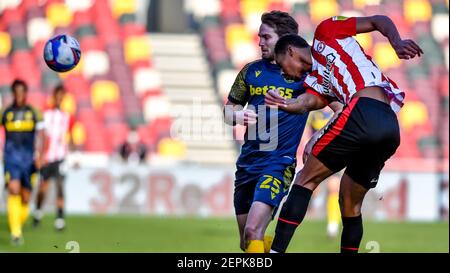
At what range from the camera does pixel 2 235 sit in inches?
576

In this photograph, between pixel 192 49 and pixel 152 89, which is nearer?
pixel 152 89

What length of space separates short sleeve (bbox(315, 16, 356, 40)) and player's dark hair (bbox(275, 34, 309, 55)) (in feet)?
0.93

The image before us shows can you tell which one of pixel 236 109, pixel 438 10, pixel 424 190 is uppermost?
→ pixel 438 10

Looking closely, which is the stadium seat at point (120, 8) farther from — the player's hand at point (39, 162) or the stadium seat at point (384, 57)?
the player's hand at point (39, 162)

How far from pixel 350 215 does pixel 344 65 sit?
3.77 ft

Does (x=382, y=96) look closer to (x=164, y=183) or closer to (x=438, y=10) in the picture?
(x=164, y=183)

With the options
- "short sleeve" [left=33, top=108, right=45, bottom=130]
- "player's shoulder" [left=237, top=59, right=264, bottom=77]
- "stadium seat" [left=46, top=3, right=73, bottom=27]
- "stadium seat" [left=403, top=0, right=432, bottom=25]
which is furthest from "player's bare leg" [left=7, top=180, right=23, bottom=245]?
"stadium seat" [left=403, top=0, right=432, bottom=25]

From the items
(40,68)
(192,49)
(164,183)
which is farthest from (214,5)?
(164,183)

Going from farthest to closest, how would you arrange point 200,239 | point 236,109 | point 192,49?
point 192,49 < point 200,239 < point 236,109

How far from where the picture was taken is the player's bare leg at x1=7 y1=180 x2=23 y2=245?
13.0m

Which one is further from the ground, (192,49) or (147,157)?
(192,49)

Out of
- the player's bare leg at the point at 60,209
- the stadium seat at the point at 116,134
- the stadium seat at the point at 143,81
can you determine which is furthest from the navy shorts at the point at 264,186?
the stadium seat at the point at 143,81

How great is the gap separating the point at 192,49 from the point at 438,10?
705 centimetres
